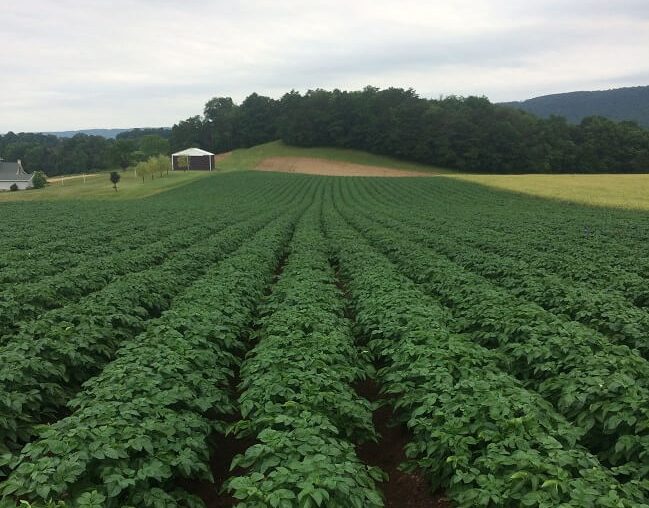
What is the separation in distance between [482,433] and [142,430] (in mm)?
3761

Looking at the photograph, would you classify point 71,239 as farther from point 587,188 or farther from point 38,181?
point 38,181

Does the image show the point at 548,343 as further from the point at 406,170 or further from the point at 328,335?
the point at 406,170

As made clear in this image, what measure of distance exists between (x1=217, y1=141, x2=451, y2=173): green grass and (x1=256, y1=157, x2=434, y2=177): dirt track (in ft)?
10.4

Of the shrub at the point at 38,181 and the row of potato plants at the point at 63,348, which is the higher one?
the shrub at the point at 38,181

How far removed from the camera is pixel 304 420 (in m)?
5.55

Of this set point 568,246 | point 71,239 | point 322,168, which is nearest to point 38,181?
point 322,168

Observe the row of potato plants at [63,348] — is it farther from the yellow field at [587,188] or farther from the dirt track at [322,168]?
the dirt track at [322,168]

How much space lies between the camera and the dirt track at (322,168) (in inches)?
3952

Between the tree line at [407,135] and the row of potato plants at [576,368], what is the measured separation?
102804mm

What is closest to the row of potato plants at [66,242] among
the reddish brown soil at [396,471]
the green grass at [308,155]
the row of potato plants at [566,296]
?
the reddish brown soil at [396,471]

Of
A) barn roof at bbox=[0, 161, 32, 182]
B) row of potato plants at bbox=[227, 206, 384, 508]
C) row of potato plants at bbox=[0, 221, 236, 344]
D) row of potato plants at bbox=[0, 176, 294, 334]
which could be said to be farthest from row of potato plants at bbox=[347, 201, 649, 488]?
barn roof at bbox=[0, 161, 32, 182]

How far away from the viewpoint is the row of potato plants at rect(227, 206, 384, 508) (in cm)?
443

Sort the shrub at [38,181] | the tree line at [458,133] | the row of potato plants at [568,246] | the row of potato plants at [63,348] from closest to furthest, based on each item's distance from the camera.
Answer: the row of potato plants at [63,348], the row of potato plants at [568,246], the tree line at [458,133], the shrub at [38,181]

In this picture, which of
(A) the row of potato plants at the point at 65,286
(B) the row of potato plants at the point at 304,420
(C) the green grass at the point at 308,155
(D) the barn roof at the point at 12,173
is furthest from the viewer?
(D) the barn roof at the point at 12,173
